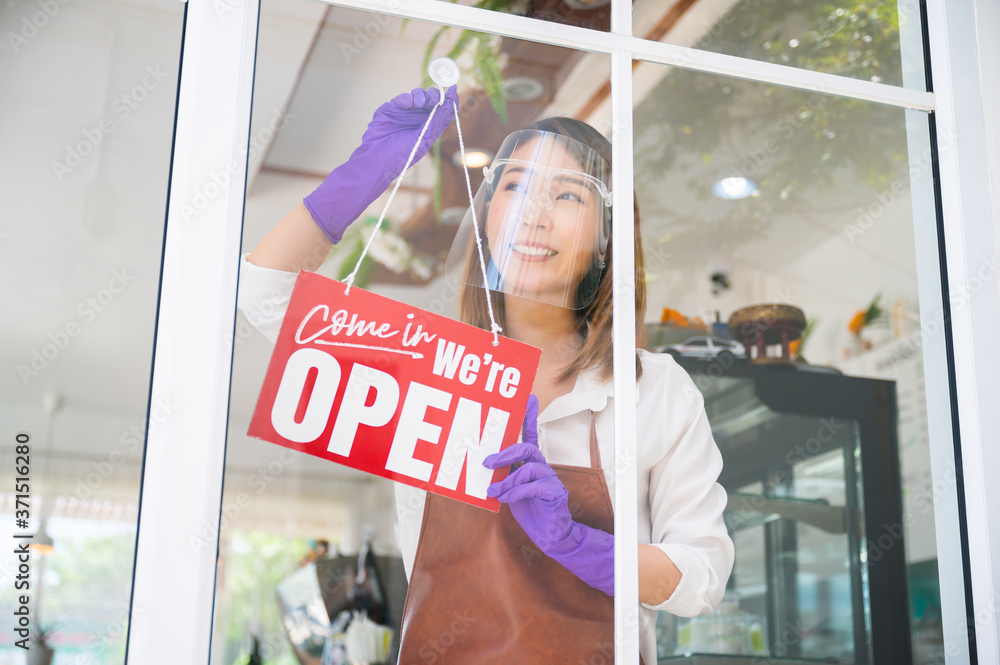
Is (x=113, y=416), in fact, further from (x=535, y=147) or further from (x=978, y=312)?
(x=978, y=312)

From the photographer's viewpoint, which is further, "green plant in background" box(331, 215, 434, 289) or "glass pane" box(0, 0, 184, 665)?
"green plant in background" box(331, 215, 434, 289)

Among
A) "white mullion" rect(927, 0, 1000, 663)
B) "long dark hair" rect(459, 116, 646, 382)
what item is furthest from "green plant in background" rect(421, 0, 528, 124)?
"white mullion" rect(927, 0, 1000, 663)

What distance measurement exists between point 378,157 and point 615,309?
594mm

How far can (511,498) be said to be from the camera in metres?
1.60

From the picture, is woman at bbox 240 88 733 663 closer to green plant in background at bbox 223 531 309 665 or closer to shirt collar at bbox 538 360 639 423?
shirt collar at bbox 538 360 639 423

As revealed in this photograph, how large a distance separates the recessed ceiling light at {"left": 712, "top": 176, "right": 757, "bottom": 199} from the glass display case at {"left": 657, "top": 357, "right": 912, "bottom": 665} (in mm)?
512

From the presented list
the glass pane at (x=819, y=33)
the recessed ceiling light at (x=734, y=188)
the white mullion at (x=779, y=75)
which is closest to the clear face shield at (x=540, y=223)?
the white mullion at (x=779, y=75)

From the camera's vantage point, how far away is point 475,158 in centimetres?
175

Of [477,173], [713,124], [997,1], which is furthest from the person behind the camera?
[713,124]

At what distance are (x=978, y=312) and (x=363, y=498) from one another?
1.53 metres

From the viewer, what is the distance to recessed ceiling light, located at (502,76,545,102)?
1.80 metres

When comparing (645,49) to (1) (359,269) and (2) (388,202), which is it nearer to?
(2) (388,202)

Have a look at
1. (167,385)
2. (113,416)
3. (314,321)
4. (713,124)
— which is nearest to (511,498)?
(314,321)

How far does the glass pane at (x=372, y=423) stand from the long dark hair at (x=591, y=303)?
13 mm
